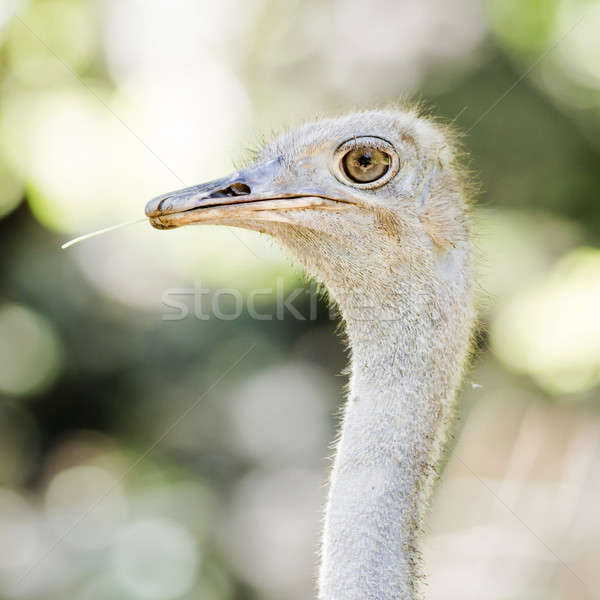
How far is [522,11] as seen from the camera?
648cm

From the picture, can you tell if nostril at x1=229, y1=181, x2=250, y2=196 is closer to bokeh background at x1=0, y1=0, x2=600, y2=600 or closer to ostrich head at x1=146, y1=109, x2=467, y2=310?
ostrich head at x1=146, y1=109, x2=467, y2=310

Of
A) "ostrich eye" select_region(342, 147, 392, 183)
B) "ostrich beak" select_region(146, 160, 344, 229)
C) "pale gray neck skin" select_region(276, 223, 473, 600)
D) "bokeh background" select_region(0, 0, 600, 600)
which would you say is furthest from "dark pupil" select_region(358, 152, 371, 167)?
"bokeh background" select_region(0, 0, 600, 600)

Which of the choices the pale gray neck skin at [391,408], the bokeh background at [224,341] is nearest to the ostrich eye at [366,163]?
the pale gray neck skin at [391,408]

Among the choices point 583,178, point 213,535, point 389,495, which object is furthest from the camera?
point 583,178

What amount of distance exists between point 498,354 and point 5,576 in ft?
11.8

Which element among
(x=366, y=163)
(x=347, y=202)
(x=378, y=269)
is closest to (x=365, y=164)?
(x=366, y=163)

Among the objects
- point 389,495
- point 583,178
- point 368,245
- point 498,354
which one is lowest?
point 389,495

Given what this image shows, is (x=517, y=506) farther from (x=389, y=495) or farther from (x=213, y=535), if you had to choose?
(x=389, y=495)

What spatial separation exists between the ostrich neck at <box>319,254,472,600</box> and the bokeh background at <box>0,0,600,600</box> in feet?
12.9

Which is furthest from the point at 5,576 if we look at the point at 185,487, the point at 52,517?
the point at 185,487

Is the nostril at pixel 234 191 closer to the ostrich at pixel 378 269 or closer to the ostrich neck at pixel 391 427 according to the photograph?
the ostrich at pixel 378 269

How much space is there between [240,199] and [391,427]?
65cm

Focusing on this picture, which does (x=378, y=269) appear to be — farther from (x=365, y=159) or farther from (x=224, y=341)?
(x=224, y=341)

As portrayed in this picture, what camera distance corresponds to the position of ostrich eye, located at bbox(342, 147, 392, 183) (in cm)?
A: 227
